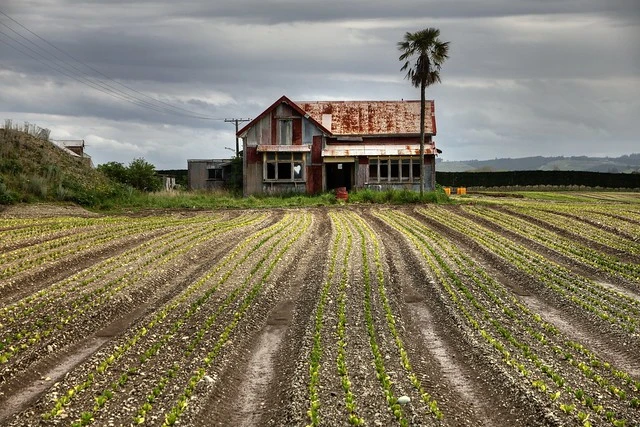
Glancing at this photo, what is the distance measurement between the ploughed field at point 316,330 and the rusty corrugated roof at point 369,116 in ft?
86.8

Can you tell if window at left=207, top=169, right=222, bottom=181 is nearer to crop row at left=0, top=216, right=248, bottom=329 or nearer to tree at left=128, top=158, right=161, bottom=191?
tree at left=128, top=158, right=161, bottom=191

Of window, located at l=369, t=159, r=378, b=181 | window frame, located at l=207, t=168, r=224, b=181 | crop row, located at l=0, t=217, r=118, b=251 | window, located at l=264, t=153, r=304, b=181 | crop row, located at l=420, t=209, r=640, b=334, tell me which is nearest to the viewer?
crop row, located at l=420, t=209, r=640, b=334

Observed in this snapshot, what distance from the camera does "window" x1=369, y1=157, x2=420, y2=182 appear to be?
167 ft

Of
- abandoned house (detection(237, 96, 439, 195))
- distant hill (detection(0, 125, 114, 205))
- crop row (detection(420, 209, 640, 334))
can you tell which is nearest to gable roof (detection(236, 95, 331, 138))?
abandoned house (detection(237, 96, 439, 195))

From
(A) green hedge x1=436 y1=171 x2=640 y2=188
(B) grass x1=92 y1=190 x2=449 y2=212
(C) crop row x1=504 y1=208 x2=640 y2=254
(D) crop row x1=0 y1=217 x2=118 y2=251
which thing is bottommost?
A: (C) crop row x1=504 y1=208 x2=640 y2=254

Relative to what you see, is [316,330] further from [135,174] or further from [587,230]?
[135,174]

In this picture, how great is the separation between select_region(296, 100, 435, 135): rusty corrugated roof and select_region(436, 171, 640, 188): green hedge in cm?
2468

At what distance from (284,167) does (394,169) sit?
25.6ft

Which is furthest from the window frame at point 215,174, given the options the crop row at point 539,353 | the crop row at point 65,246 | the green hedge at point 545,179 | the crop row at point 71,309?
the crop row at point 539,353

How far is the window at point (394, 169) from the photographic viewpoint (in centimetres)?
5100

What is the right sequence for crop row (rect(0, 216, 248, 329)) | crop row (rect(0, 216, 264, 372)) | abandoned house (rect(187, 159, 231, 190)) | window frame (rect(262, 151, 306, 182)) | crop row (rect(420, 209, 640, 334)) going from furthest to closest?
abandoned house (rect(187, 159, 231, 190)) → window frame (rect(262, 151, 306, 182)) → crop row (rect(420, 209, 640, 334)) → crop row (rect(0, 216, 248, 329)) → crop row (rect(0, 216, 264, 372))

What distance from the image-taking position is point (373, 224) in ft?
111

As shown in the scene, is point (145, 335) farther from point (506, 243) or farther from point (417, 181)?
point (417, 181)

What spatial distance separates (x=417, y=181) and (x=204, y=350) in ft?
129
